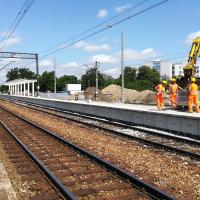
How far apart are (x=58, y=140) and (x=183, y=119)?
4761 mm

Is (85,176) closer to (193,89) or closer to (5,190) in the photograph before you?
(5,190)

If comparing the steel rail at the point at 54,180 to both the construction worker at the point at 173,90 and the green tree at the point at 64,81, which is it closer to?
the construction worker at the point at 173,90

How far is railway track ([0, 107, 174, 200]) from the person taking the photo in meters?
7.71

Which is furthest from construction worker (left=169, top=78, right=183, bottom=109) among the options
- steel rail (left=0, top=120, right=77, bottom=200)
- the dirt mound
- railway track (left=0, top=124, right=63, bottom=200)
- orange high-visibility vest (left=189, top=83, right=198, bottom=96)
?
the dirt mound


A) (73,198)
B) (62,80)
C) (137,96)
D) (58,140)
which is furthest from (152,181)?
(62,80)

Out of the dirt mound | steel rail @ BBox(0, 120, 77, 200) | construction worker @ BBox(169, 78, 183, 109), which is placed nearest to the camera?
steel rail @ BBox(0, 120, 77, 200)

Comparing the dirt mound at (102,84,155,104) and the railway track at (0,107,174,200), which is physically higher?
the dirt mound at (102,84,155,104)

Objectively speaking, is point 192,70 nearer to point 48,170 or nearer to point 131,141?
point 131,141

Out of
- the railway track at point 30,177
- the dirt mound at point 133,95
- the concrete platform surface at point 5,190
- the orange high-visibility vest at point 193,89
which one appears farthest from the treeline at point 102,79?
the concrete platform surface at point 5,190

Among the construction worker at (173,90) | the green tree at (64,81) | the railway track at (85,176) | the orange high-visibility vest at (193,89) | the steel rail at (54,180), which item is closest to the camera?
the steel rail at (54,180)

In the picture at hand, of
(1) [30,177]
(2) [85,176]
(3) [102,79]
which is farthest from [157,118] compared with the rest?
(3) [102,79]

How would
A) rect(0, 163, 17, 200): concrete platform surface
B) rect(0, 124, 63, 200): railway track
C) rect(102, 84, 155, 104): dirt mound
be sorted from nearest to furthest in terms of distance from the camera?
rect(0, 163, 17, 200): concrete platform surface
rect(0, 124, 63, 200): railway track
rect(102, 84, 155, 104): dirt mound

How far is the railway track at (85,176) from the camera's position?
25.3ft

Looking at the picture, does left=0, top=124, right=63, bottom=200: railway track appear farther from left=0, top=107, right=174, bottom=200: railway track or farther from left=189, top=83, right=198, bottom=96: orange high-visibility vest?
left=189, top=83, right=198, bottom=96: orange high-visibility vest
